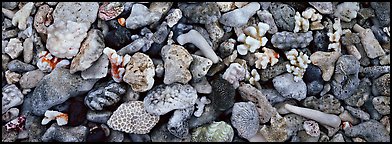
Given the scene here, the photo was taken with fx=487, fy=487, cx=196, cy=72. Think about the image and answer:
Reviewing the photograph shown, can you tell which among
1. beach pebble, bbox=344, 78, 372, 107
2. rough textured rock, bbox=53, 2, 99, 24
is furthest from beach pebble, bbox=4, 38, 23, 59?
beach pebble, bbox=344, 78, 372, 107

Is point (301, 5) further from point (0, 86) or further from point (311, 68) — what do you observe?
point (0, 86)

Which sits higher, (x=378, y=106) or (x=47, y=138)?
(x=47, y=138)

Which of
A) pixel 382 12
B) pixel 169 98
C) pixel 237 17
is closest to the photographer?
pixel 169 98

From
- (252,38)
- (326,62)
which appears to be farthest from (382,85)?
(252,38)

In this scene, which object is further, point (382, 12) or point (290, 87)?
point (382, 12)

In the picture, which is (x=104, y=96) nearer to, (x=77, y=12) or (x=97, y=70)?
(x=97, y=70)

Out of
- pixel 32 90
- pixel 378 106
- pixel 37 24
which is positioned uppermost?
pixel 37 24

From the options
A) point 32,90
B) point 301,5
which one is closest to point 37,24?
→ point 32,90
